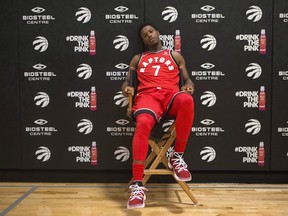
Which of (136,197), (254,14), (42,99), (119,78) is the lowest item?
(136,197)

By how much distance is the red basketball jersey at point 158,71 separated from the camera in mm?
2773

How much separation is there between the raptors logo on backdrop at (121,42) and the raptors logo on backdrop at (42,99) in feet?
2.67

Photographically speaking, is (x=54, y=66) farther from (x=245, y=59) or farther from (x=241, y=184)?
(x=241, y=184)

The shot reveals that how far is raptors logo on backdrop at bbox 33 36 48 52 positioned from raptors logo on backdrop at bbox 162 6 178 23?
1.14 metres

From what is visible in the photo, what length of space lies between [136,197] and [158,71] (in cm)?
110

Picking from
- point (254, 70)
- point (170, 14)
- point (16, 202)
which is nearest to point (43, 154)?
point (16, 202)

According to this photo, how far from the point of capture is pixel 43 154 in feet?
10.5

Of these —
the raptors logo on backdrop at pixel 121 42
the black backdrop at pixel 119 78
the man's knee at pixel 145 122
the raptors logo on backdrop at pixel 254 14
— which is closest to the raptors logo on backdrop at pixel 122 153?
the black backdrop at pixel 119 78

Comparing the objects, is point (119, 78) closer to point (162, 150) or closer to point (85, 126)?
point (85, 126)

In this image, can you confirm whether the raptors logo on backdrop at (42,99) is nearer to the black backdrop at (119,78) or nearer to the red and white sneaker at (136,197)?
the black backdrop at (119,78)

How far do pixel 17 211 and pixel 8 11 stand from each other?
1836mm

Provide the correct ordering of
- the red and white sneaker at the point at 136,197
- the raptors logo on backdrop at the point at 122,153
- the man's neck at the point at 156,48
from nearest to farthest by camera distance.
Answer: the red and white sneaker at the point at 136,197 → the man's neck at the point at 156,48 → the raptors logo on backdrop at the point at 122,153

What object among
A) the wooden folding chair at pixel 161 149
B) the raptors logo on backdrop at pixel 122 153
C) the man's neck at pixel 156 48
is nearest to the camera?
the wooden folding chair at pixel 161 149

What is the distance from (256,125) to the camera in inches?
121
